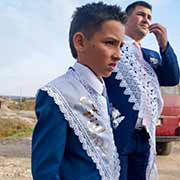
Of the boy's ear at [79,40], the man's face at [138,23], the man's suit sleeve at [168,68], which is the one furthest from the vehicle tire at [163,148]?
the boy's ear at [79,40]

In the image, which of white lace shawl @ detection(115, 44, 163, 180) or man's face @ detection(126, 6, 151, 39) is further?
man's face @ detection(126, 6, 151, 39)

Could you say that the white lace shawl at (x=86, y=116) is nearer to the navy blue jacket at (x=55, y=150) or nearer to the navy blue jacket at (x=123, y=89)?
the navy blue jacket at (x=55, y=150)

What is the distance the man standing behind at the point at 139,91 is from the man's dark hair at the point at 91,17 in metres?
0.64

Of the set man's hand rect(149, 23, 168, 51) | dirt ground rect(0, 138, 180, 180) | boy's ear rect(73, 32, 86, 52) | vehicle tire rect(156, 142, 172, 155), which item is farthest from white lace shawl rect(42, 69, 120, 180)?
vehicle tire rect(156, 142, 172, 155)

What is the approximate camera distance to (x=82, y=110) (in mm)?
1984

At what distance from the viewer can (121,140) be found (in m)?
2.60

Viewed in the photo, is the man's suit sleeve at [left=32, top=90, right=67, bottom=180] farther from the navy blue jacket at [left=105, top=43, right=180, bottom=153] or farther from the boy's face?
the navy blue jacket at [left=105, top=43, right=180, bottom=153]

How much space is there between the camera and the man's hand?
9.06 ft

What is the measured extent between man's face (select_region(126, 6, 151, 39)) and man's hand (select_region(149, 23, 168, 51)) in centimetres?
6

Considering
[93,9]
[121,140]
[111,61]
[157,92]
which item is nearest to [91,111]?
[111,61]

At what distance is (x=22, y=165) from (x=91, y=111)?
6426 millimetres

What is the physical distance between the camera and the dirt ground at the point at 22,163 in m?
7.25

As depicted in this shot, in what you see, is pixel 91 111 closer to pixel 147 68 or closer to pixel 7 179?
pixel 147 68

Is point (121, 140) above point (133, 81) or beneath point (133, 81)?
beneath
